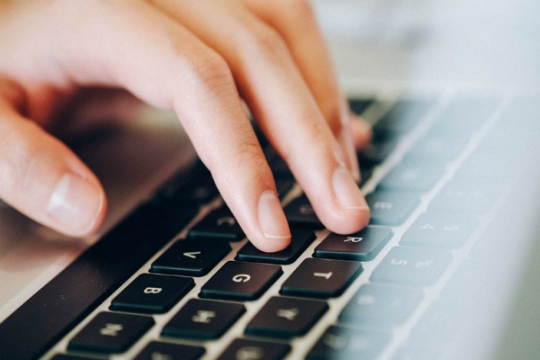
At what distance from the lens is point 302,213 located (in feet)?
1.82

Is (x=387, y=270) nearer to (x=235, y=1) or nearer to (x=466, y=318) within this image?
(x=466, y=318)

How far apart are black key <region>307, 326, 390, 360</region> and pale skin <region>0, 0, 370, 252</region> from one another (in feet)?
0.40

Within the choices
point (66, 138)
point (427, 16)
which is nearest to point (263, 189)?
point (66, 138)

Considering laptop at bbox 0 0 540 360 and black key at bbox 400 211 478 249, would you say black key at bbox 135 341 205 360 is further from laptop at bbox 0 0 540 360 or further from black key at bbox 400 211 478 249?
black key at bbox 400 211 478 249

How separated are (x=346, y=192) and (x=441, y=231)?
0.08 metres

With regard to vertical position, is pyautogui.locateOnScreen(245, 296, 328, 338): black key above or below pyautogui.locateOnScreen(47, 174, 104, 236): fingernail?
below

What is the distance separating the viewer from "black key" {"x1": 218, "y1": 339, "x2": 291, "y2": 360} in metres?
0.37

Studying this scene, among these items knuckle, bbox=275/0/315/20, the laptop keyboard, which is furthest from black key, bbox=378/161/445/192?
knuckle, bbox=275/0/315/20

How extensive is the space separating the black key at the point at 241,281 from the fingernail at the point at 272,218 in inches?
1.2

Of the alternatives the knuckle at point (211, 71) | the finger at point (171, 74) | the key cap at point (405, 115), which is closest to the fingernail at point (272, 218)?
the finger at point (171, 74)

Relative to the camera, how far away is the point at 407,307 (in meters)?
0.39

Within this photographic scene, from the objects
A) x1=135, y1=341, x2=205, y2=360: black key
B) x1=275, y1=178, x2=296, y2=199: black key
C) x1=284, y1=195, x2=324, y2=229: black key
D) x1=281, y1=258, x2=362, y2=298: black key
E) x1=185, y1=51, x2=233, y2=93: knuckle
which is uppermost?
x1=185, y1=51, x2=233, y2=93: knuckle

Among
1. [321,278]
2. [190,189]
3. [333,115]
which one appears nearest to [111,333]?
[321,278]

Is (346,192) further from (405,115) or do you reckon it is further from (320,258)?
(405,115)
